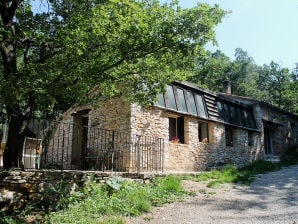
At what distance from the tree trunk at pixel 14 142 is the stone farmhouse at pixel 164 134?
1.51 meters

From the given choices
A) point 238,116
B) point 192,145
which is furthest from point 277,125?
point 192,145

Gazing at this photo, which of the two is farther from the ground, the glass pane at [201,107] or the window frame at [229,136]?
the glass pane at [201,107]

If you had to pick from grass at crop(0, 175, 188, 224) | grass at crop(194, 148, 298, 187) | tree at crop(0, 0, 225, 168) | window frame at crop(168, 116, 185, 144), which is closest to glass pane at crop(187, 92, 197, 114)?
window frame at crop(168, 116, 185, 144)

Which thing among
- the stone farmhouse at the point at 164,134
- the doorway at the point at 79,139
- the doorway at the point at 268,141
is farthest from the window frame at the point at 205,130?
the doorway at the point at 268,141

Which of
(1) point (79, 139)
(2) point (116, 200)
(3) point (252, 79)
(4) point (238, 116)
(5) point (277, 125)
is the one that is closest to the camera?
(2) point (116, 200)

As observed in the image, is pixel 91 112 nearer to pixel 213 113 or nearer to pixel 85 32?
pixel 213 113

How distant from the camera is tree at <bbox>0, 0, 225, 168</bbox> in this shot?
17.0ft

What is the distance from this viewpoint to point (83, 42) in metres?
5.17

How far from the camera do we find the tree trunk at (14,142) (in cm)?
618

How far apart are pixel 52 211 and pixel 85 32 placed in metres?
3.56

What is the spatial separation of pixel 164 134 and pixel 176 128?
113cm

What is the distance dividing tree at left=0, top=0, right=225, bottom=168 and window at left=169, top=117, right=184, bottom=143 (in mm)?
5414

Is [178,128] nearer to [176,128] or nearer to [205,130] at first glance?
[176,128]

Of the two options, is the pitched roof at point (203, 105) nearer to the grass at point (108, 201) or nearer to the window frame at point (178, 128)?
the window frame at point (178, 128)
